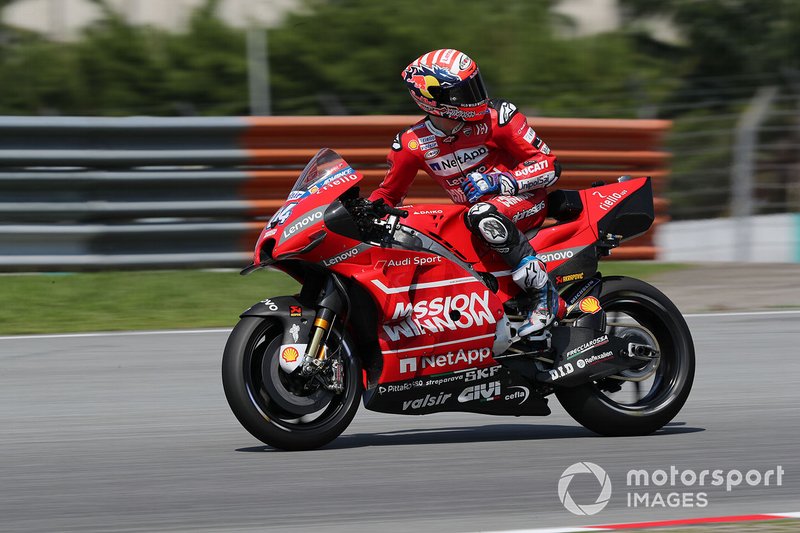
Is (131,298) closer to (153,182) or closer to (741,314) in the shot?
(153,182)

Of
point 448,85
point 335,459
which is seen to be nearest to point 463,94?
point 448,85

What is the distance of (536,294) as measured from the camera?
5.88m

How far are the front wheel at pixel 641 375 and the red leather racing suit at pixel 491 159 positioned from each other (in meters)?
0.58

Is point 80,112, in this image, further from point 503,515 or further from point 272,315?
point 503,515

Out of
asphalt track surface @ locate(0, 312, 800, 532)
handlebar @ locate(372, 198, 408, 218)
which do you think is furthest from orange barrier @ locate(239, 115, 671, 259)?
handlebar @ locate(372, 198, 408, 218)

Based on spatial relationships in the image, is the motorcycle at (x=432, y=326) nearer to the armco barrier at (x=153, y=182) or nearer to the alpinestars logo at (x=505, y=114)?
the alpinestars logo at (x=505, y=114)

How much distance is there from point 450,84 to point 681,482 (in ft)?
6.60

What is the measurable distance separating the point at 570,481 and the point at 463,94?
5.97ft

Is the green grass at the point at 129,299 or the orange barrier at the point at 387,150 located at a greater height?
the orange barrier at the point at 387,150

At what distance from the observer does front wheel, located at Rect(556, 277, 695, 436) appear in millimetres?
5953

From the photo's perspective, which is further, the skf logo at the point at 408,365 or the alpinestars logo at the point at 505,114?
the alpinestars logo at the point at 505,114

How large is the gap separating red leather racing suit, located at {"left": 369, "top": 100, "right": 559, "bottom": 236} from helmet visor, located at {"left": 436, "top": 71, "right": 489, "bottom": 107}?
154mm

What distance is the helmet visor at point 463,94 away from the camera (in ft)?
18.9

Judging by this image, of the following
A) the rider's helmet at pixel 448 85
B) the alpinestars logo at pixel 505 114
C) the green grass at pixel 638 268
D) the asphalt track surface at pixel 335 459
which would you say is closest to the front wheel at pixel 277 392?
the asphalt track surface at pixel 335 459
